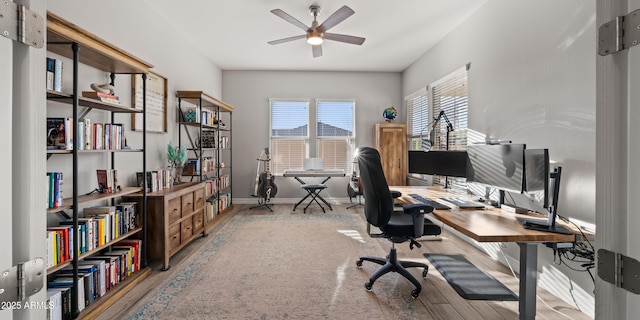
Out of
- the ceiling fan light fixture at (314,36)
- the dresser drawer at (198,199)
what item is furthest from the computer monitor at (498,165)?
the dresser drawer at (198,199)

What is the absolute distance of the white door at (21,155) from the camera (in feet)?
2.40

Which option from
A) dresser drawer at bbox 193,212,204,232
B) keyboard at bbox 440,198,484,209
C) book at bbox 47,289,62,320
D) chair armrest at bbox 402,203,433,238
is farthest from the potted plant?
keyboard at bbox 440,198,484,209

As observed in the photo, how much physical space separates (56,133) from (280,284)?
1930 mm

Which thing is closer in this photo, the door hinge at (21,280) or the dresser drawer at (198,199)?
the door hinge at (21,280)

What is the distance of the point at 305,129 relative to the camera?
20.4ft

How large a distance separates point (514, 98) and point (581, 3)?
0.90 metres

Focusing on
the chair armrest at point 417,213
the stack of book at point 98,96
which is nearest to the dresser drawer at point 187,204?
the stack of book at point 98,96

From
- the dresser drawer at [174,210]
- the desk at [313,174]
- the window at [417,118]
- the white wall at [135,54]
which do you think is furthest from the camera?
the desk at [313,174]

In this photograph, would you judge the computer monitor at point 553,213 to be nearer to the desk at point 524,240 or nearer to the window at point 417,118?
the desk at point 524,240

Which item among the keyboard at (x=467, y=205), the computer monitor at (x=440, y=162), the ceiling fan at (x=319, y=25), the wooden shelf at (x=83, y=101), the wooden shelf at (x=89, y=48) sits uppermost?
the ceiling fan at (x=319, y=25)

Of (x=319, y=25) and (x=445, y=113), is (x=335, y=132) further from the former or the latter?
(x=319, y=25)

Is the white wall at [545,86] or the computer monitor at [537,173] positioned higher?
the white wall at [545,86]

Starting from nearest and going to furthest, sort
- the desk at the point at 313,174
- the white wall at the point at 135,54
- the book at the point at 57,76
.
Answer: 1. the book at the point at 57,76
2. the white wall at the point at 135,54
3. the desk at the point at 313,174

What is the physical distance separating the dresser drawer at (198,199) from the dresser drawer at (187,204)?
9cm
